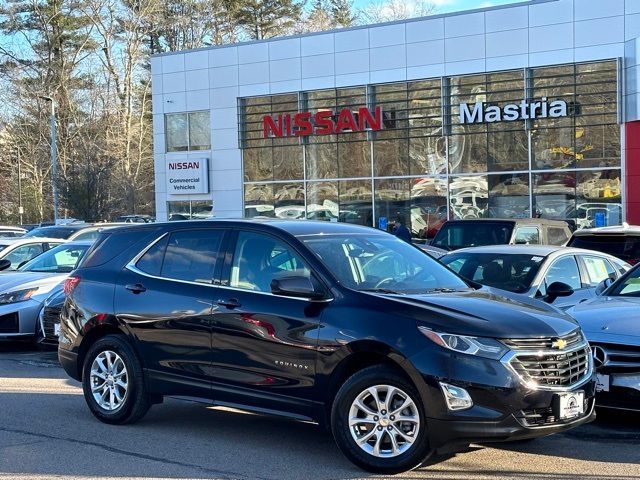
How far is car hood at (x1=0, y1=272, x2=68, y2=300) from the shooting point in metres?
12.6

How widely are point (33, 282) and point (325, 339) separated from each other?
25.0 feet

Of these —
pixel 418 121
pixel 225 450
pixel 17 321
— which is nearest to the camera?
pixel 225 450

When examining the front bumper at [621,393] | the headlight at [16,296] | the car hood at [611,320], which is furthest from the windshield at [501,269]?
the headlight at [16,296]

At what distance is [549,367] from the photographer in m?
6.02

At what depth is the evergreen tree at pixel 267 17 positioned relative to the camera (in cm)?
6125

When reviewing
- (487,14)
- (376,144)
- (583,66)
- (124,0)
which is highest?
(124,0)

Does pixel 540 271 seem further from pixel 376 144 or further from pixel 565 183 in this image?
pixel 376 144

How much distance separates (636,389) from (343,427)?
8.03ft

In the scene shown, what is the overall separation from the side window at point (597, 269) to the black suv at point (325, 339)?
3.92 meters

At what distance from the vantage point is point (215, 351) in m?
7.02

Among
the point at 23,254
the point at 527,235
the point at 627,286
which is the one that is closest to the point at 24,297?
the point at 23,254

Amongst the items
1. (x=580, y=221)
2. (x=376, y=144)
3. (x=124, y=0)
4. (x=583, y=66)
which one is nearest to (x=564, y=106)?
(x=583, y=66)

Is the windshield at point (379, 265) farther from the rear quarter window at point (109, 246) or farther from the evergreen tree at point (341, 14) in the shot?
the evergreen tree at point (341, 14)

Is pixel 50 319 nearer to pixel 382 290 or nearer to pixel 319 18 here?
pixel 382 290
